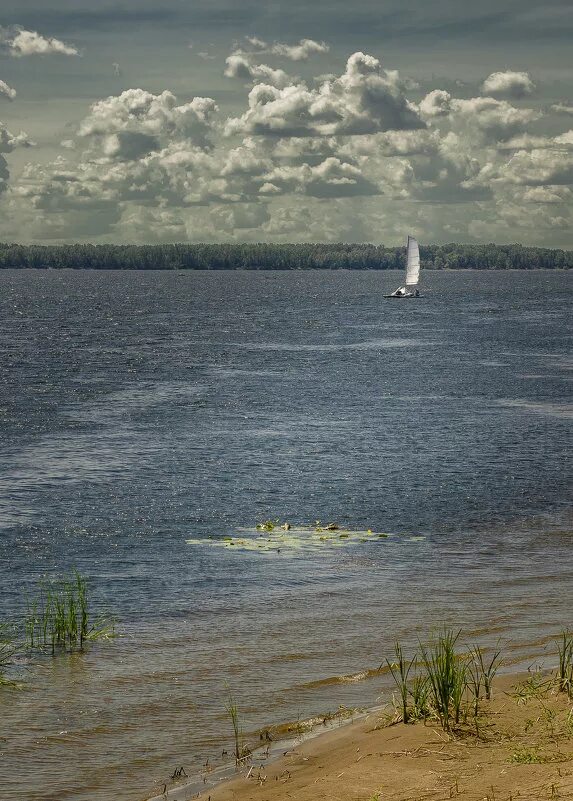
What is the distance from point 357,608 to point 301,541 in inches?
285

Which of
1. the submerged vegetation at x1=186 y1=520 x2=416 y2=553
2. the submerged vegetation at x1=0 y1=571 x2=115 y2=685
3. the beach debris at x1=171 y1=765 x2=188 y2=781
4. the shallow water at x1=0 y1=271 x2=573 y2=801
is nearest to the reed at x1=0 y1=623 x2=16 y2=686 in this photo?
the submerged vegetation at x1=0 y1=571 x2=115 y2=685

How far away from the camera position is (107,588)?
28078 mm

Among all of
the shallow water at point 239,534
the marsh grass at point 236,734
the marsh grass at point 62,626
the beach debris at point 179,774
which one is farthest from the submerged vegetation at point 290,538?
the beach debris at point 179,774

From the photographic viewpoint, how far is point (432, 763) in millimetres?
14484

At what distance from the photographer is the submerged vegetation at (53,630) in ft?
75.2

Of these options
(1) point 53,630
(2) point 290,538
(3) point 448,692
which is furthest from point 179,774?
(2) point 290,538

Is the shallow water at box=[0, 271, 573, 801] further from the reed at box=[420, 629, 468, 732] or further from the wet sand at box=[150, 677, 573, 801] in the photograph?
the reed at box=[420, 629, 468, 732]

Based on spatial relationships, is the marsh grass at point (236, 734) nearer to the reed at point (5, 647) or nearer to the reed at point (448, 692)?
the reed at point (448, 692)

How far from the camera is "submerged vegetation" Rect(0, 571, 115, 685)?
2292 centimetres

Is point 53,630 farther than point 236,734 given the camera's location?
Yes

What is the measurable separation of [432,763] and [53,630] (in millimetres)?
11751

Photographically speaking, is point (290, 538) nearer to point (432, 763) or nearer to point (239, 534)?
point (239, 534)

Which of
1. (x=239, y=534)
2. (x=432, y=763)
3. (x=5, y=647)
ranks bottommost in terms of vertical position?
(x=5, y=647)

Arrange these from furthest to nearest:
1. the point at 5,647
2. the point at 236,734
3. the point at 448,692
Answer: the point at 5,647 < the point at 236,734 < the point at 448,692
